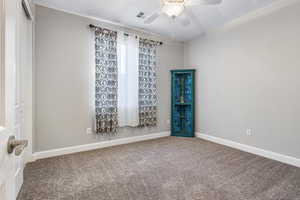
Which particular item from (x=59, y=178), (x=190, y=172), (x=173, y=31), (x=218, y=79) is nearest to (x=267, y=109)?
(x=218, y=79)

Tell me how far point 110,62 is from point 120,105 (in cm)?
92

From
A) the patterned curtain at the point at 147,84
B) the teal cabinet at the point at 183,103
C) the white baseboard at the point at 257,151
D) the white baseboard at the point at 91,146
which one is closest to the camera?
the white baseboard at the point at 257,151

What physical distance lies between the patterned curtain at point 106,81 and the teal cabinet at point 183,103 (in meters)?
1.59

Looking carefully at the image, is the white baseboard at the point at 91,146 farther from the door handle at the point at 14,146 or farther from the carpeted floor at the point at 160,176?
the door handle at the point at 14,146

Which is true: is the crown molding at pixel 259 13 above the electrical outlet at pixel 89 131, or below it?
above

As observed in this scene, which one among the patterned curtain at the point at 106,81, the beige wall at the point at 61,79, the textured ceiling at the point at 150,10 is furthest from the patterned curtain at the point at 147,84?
the beige wall at the point at 61,79

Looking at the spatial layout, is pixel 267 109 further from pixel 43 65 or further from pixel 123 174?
pixel 43 65

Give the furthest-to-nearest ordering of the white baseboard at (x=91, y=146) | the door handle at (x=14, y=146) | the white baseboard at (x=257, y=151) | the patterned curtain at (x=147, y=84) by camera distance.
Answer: the patterned curtain at (x=147, y=84)
the white baseboard at (x=91, y=146)
the white baseboard at (x=257, y=151)
the door handle at (x=14, y=146)

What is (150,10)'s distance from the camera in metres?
2.93

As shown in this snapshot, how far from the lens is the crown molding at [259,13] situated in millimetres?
2652

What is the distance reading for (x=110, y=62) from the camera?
3.33 m

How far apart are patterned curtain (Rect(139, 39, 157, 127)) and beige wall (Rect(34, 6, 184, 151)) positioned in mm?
959

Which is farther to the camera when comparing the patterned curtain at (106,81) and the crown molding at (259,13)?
the patterned curtain at (106,81)

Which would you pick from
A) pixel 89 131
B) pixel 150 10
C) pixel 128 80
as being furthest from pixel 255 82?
pixel 89 131
